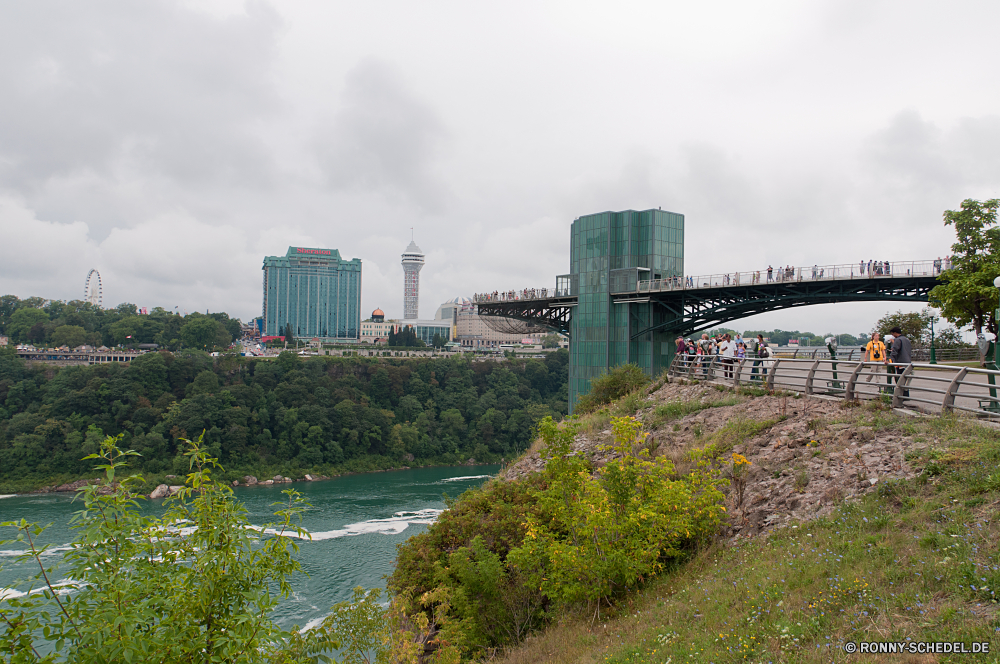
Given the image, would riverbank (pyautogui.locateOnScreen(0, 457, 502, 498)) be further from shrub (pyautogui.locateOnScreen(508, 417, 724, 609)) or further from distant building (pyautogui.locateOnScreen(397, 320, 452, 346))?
distant building (pyautogui.locateOnScreen(397, 320, 452, 346))

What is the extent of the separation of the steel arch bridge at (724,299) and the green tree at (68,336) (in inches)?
3437

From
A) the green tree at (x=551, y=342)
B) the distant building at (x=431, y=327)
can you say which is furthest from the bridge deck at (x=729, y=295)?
the distant building at (x=431, y=327)

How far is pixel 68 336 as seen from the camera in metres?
94.9

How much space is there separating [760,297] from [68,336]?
10604cm

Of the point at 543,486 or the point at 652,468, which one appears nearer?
the point at 652,468

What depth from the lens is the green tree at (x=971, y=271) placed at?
20172mm

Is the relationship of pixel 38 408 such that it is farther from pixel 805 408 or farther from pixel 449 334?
pixel 449 334

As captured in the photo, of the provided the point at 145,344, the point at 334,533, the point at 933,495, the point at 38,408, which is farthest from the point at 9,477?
the point at 933,495

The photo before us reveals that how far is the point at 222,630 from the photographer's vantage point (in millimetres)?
5156

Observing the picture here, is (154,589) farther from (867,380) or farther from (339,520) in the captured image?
(339,520)

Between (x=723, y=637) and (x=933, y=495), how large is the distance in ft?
11.3

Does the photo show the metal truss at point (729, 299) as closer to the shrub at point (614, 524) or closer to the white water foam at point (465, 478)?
the shrub at point (614, 524)

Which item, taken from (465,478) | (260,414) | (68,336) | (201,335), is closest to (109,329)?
(68,336)

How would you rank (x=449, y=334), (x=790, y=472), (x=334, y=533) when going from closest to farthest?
(x=790, y=472), (x=334, y=533), (x=449, y=334)
